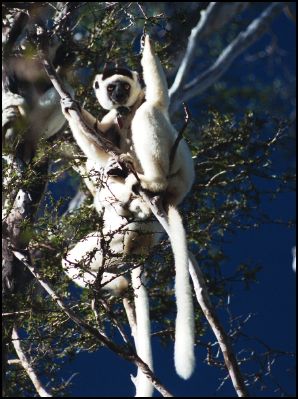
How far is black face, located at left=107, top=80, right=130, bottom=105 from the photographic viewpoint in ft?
18.8

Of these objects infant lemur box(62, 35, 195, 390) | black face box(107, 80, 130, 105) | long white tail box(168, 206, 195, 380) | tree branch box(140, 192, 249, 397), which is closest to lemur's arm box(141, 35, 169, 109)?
infant lemur box(62, 35, 195, 390)

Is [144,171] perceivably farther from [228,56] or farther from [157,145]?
[228,56]

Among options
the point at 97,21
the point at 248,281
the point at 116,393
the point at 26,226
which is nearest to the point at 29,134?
the point at 97,21

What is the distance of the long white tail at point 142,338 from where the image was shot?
488cm

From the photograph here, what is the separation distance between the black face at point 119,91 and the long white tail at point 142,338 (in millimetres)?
1252

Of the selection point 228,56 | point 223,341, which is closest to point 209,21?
point 228,56

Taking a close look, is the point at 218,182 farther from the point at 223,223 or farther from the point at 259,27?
the point at 259,27

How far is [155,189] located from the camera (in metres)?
5.35

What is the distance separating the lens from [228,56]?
9711 mm

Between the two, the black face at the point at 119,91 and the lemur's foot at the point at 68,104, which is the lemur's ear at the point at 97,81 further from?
the lemur's foot at the point at 68,104

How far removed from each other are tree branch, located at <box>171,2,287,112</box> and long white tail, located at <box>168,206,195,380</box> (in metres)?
3.70

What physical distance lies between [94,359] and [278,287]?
2.80 m

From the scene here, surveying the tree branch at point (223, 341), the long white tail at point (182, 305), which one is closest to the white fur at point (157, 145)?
the long white tail at point (182, 305)

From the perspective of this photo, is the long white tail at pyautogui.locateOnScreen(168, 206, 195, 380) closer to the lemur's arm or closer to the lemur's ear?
the lemur's arm
